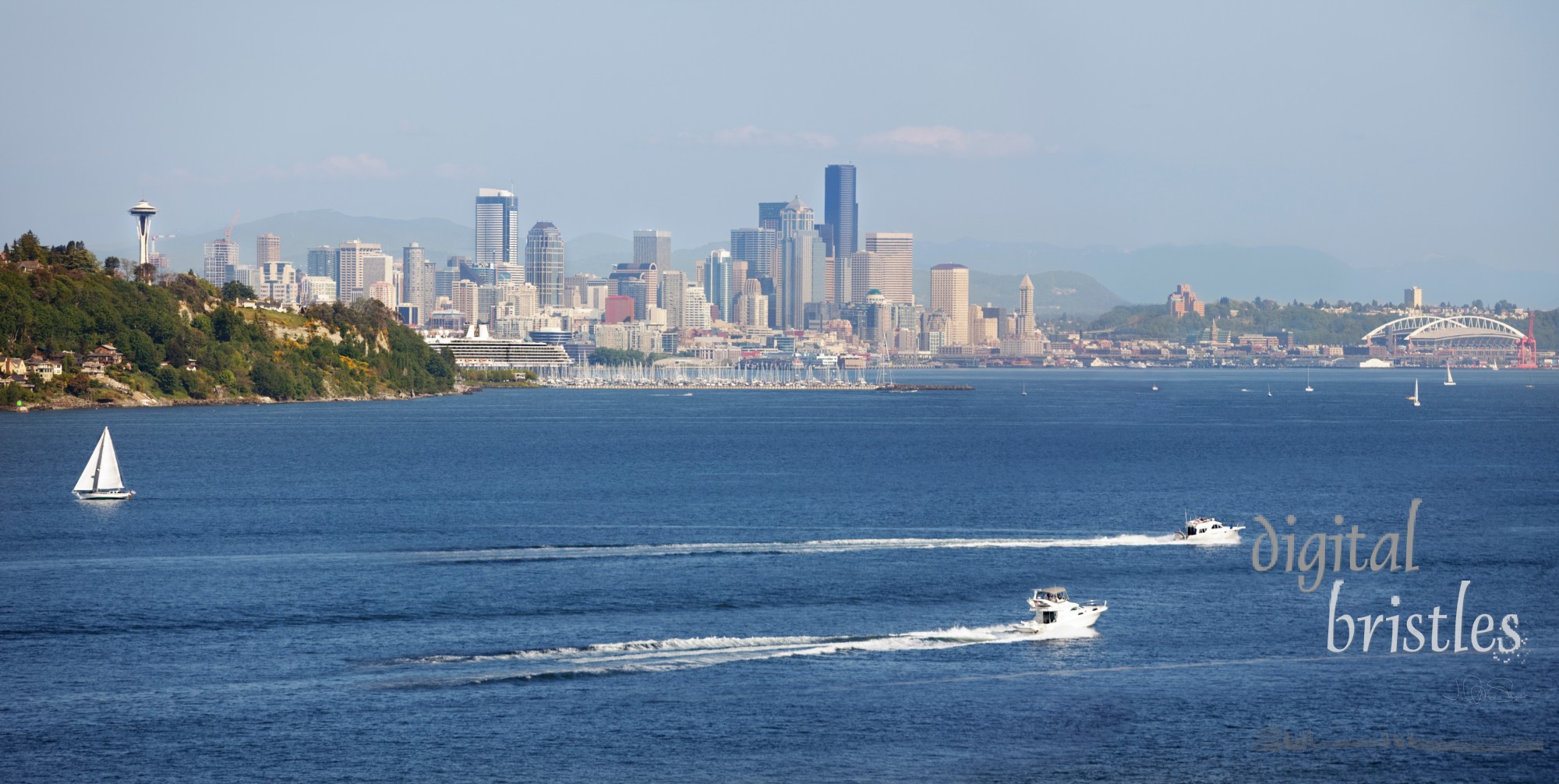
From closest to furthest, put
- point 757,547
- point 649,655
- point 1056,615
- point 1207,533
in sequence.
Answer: point 649,655, point 1056,615, point 757,547, point 1207,533

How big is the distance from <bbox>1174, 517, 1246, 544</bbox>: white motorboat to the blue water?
0.85 meters

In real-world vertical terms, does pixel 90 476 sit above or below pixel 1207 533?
above

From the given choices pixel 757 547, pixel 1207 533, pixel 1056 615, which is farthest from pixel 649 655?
pixel 1207 533

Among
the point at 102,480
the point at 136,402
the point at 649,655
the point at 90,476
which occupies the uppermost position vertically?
the point at 136,402

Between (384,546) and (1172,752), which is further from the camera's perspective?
(384,546)

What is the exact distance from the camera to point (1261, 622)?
47.4 m

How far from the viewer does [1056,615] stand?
4541 centimetres

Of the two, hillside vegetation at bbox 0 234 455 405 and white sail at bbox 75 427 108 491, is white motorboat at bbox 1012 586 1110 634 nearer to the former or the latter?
white sail at bbox 75 427 108 491

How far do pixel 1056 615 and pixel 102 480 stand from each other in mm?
48933

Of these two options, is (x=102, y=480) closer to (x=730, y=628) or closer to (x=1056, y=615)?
(x=730, y=628)

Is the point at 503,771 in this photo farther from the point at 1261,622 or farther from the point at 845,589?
the point at 1261,622

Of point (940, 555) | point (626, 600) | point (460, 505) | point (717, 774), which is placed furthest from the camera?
point (460, 505)

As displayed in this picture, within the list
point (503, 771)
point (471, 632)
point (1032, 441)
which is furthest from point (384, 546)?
point (1032, 441)

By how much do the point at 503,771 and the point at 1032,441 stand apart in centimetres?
9510
